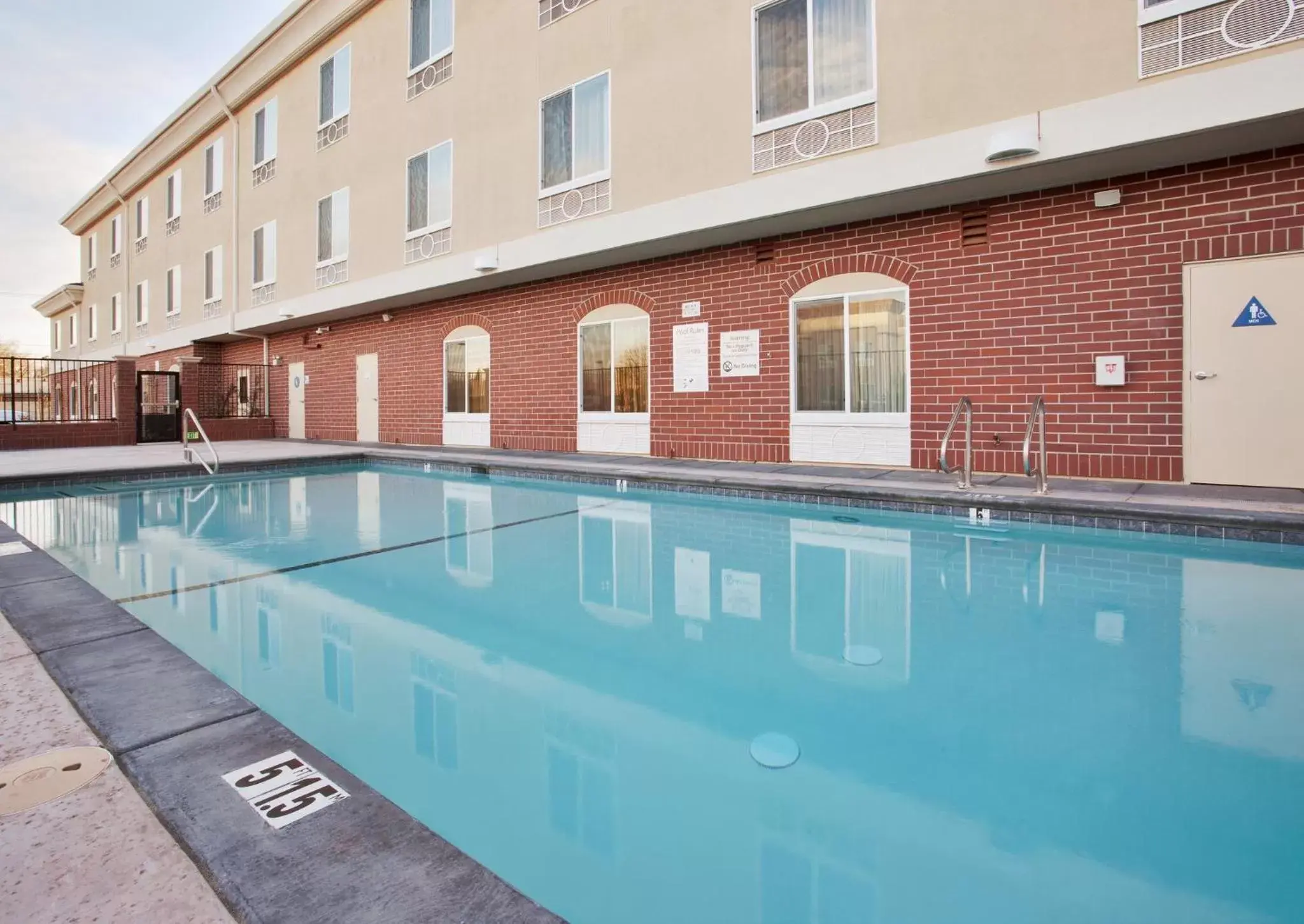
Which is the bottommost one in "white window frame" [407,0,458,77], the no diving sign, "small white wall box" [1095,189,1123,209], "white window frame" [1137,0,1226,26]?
the no diving sign

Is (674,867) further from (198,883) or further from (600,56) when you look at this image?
(600,56)

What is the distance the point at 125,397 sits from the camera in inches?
572

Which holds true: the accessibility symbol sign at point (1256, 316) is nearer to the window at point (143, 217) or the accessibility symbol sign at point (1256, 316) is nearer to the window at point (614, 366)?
the window at point (614, 366)

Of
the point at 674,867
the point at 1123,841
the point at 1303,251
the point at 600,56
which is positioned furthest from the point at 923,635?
the point at 600,56

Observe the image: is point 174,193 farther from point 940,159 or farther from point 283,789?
point 283,789

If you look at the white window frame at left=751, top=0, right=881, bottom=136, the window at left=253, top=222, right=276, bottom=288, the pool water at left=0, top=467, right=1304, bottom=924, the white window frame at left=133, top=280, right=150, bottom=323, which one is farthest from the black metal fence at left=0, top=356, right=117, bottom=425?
the white window frame at left=751, top=0, right=881, bottom=136

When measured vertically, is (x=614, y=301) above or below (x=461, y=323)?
below

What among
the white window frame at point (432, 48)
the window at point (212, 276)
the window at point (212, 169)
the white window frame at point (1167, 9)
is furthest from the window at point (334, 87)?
the white window frame at point (1167, 9)

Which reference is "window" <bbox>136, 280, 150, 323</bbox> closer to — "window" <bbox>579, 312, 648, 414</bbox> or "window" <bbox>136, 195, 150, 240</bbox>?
"window" <bbox>136, 195, 150, 240</bbox>

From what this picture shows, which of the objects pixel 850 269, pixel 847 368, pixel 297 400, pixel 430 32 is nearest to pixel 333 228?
pixel 430 32

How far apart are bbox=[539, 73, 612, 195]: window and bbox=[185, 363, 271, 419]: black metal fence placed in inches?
422

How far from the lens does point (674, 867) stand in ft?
5.67

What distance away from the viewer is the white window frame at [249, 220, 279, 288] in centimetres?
1617

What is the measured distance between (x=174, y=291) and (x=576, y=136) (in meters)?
16.4
